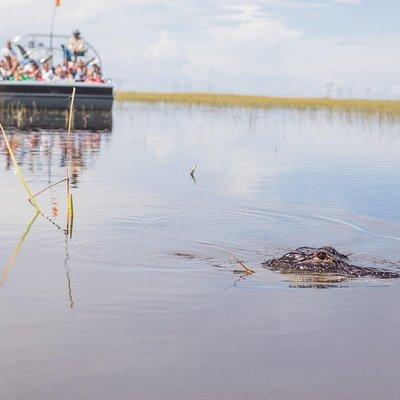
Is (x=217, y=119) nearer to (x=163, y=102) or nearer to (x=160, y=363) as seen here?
(x=163, y=102)

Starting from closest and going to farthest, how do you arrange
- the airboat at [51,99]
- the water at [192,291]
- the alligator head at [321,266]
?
the water at [192,291], the alligator head at [321,266], the airboat at [51,99]

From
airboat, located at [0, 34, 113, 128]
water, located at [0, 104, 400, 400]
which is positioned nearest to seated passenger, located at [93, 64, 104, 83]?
airboat, located at [0, 34, 113, 128]

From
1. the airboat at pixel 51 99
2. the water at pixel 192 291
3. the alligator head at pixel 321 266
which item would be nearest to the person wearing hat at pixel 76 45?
the airboat at pixel 51 99

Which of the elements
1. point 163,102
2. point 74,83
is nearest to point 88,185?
point 74,83

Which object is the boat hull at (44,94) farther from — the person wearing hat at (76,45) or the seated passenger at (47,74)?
the person wearing hat at (76,45)

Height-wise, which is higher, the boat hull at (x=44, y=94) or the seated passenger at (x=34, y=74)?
the seated passenger at (x=34, y=74)

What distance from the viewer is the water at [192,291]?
4586 millimetres

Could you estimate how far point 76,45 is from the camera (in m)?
33.0

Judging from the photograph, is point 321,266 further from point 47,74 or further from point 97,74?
point 97,74

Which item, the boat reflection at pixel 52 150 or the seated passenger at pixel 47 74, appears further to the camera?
the seated passenger at pixel 47 74

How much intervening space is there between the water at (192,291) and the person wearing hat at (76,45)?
690 inches

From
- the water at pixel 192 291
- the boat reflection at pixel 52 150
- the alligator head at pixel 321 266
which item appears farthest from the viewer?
the boat reflection at pixel 52 150

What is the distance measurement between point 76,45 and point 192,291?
27563 millimetres

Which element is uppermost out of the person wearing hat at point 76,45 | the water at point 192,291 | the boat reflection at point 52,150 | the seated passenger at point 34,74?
the person wearing hat at point 76,45
